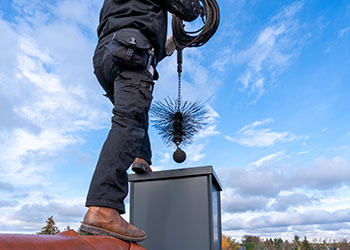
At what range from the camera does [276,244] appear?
78.0 inches

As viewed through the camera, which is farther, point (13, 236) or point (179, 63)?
point (179, 63)

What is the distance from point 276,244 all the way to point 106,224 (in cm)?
130

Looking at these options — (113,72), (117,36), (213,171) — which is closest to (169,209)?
(213,171)

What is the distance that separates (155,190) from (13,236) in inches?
45.0

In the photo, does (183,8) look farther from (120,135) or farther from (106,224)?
(106,224)

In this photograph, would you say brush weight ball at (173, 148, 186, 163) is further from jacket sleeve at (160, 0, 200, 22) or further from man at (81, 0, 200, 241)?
jacket sleeve at (160, 0, 200, 22)

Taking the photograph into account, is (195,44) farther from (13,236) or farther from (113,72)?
(13,236)

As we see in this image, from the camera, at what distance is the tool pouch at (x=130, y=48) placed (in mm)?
1236

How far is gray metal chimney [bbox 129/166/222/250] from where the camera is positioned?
5.25 ft

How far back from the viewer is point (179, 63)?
6.93 feet

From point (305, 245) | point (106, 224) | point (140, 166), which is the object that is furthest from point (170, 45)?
point (305, 245)

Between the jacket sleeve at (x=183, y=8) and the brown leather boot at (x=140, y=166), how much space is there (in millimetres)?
766

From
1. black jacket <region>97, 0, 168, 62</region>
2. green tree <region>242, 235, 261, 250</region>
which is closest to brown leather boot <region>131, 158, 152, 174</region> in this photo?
black jacket <region>97, 0, 168, 62</region>

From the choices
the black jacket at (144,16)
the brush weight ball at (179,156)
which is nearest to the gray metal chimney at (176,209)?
the brush weight ball at (179,156)
